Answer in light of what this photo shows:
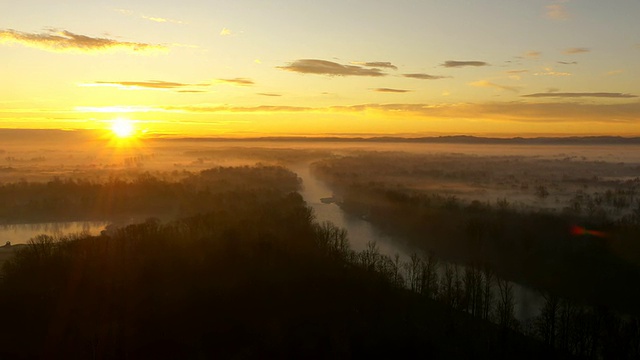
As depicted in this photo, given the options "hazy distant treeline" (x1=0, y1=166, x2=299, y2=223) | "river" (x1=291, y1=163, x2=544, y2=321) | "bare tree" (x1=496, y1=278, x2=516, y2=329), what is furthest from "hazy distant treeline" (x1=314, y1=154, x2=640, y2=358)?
"hazy distant treeline" (x1=0, y1=166, x2=299, y2=223)

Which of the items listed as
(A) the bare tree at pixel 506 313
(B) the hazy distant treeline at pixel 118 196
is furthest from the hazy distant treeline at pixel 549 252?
(B) the hazy distant treeline at pixel 118 196

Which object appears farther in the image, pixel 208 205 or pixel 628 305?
pixel 208 205

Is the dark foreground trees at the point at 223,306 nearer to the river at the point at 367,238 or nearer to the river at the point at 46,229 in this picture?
the river at the point at 367,238

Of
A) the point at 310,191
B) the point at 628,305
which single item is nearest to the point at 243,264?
the point at 628,305

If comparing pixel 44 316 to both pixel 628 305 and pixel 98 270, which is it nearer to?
pixel 98 270

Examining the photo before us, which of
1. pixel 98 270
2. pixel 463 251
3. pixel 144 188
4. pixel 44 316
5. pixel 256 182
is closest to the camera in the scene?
pixel 44 316

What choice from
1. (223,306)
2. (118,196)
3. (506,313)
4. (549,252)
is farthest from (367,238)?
(118,196)
